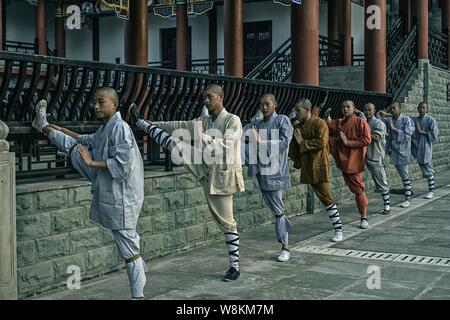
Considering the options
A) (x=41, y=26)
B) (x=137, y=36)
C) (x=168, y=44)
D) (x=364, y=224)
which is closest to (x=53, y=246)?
(x=364, y=224)

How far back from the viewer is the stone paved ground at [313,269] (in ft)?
18.2

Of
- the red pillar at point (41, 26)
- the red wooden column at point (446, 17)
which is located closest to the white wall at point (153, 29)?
the red pillar at point (41, 26)

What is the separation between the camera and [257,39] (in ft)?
79.1

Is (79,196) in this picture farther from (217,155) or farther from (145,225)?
(217,155)

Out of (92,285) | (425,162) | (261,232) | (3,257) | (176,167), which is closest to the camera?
(3,257)

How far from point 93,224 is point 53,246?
55 cm

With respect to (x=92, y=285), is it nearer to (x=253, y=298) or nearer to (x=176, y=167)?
(x=253, y=298)

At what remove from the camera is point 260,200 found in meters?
9.16

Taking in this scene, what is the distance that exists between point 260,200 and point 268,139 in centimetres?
242

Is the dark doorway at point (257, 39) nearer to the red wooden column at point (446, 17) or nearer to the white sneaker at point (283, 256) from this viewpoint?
the red wooden column at point (446, 17)

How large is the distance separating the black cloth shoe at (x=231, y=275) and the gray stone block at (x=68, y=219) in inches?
57.0

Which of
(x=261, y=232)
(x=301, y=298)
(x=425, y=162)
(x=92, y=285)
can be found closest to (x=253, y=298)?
(x=301, y=298)

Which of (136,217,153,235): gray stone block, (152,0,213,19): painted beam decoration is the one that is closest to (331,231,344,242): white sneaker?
(136,217,153,235): gray stone block

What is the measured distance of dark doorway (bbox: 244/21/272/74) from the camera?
23906 mm
